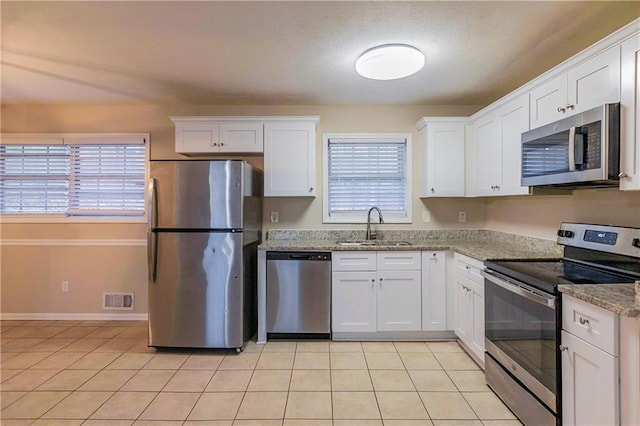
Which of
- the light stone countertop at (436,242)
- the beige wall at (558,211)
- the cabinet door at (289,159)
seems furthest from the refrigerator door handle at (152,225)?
the beige wall at (558,211)

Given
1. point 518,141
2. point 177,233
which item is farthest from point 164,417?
point 518,141

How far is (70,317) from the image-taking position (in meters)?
3.66

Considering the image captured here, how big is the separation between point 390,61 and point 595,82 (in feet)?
3.90

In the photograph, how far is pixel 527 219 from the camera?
9.52 feet

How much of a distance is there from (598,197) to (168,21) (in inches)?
118

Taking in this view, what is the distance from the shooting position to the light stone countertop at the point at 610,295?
1.24 metres

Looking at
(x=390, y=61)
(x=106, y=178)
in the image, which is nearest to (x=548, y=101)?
(x=390, y=61)

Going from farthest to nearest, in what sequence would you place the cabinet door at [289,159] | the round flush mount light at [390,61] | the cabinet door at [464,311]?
the cabinet door at [289,159] → the cabinet door at [464,311] → the round flush mount light at [390,61]

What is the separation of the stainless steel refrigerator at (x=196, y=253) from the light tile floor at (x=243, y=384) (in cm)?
24

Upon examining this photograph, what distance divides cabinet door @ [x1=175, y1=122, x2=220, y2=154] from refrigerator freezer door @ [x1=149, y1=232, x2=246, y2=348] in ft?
3.20

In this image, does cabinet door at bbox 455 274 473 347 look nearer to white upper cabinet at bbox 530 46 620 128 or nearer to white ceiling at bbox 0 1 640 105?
white upper cabinet at bbox 530 46 620 128

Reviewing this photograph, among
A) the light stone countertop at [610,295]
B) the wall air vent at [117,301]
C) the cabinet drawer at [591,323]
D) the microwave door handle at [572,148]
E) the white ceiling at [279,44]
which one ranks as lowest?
the wall air vent at [117,301]

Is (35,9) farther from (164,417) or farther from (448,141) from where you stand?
(448,141)

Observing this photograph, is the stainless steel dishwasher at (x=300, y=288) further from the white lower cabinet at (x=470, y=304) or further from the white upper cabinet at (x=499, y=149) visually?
the white upper cabinet at (x=499, y=149)
